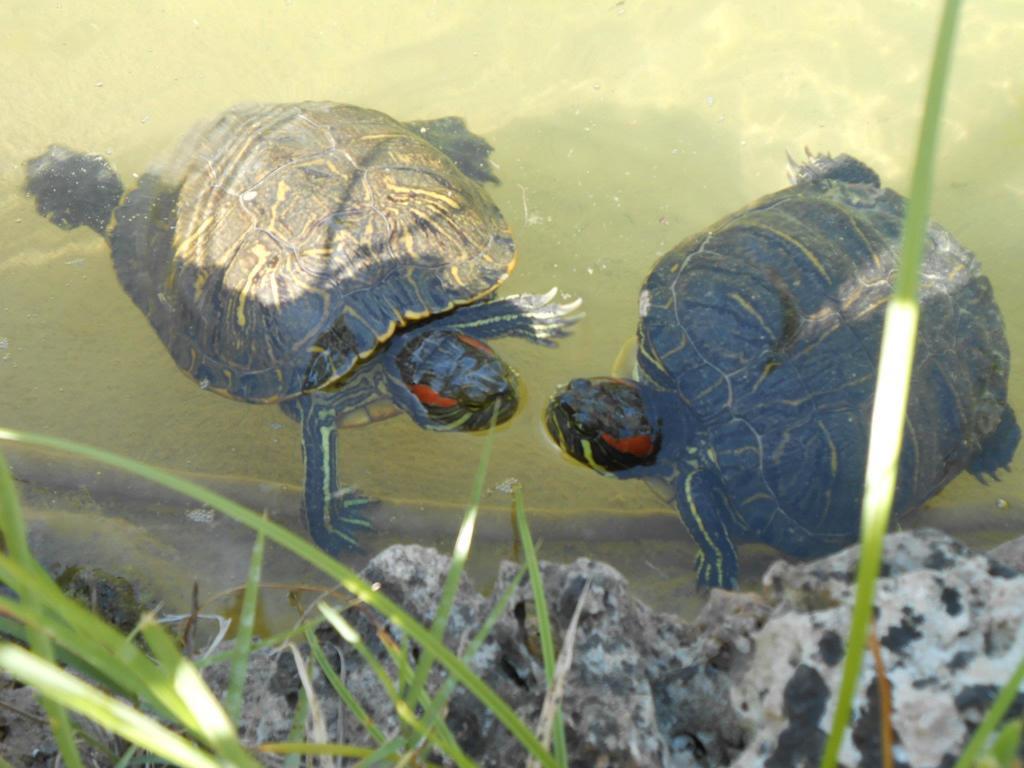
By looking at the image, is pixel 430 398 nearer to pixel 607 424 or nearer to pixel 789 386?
pixel 607 424

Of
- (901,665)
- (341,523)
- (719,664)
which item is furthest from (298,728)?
(341,523)

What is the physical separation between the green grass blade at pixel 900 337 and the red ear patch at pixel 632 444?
2.18 metres

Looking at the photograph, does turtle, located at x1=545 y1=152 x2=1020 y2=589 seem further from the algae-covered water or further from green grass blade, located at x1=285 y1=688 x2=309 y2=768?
green grass blade, located at x1=285 y1=688 x2=309 y2=768

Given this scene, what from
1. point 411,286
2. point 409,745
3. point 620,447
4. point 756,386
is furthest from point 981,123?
point 409,745

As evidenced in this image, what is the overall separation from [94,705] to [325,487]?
2.38m

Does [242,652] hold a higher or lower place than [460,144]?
lower

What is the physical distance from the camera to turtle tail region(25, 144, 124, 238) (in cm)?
432

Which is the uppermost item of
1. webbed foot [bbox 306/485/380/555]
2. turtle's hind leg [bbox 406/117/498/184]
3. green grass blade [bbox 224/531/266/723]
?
turtle's hind leg [bbox 406/117/498/184]

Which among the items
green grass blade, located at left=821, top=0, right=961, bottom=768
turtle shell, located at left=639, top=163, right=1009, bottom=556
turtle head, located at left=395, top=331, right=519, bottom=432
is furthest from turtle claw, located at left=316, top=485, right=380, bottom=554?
green grass blade, located at left=821, top=0, right=961, bottom=768

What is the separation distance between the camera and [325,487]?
135 inches

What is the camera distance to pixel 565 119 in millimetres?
4918

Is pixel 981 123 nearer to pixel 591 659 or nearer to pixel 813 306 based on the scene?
pixel 813 306

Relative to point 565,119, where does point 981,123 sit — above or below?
above

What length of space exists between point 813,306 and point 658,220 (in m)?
1.64
